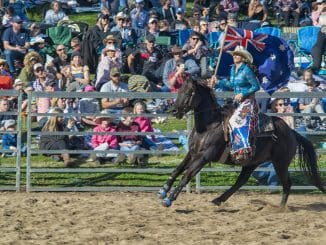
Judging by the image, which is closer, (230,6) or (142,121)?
(142,121)

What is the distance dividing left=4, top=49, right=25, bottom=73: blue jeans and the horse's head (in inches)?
297

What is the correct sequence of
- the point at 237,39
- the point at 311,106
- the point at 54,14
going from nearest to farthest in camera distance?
the point at 237,39
the point at 311,106
the point at 54,14

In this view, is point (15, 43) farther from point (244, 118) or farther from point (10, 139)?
point (244, 118)

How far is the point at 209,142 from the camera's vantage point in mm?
12516

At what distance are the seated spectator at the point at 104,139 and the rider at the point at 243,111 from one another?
3048mm

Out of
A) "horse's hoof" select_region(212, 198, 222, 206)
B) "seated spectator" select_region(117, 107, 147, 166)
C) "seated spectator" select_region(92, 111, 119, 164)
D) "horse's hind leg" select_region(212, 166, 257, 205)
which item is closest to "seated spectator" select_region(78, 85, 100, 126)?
"seated spectator" select_region(92, 111, 119, 164)

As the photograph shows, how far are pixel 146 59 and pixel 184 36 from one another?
186cm

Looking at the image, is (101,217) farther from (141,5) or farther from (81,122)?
(141,5)

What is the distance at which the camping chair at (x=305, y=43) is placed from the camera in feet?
69.6

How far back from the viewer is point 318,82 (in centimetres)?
1814

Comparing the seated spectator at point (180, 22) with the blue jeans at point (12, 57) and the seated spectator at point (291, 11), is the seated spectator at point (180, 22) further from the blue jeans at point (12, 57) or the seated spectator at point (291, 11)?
the blue jeans at point (12, 57)

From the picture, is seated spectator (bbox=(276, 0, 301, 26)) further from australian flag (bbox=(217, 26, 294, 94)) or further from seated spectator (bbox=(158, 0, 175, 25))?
australian flag (bbox=(217, 26, 294, 94))

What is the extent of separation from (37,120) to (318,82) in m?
5.45

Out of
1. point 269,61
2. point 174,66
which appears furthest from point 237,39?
point 174,66
